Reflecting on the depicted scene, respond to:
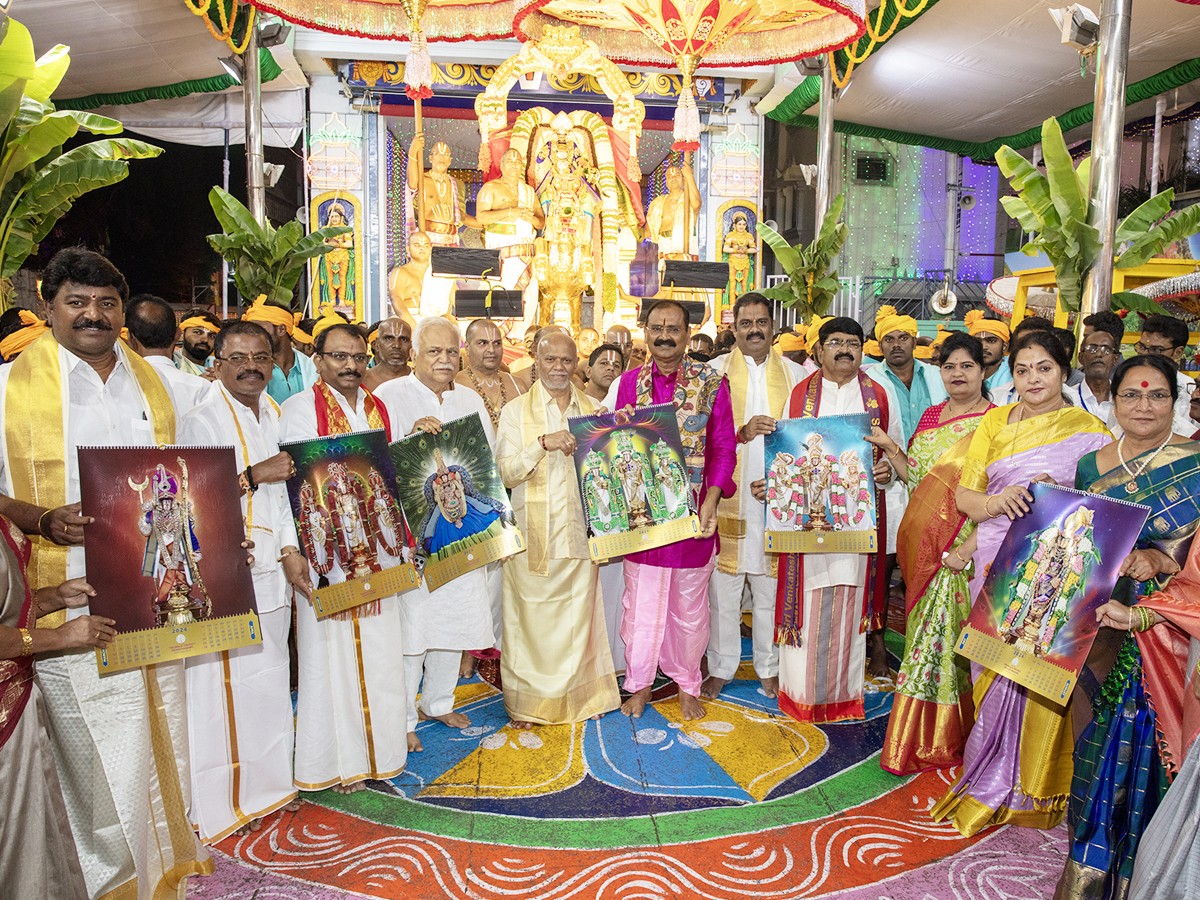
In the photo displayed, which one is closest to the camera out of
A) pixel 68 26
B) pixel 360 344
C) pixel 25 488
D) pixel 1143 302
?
pixel 25 488

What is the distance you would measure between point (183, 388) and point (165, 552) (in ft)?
2.32

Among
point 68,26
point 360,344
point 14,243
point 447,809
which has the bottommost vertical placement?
point 447,809

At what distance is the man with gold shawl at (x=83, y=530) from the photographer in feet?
7.72

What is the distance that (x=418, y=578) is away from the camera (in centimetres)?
324

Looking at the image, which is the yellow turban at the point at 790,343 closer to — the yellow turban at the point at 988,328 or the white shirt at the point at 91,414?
the yellow turban at the point at 988,328

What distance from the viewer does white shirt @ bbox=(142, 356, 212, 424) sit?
9.23 ft

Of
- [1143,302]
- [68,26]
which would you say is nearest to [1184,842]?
[1143,302]

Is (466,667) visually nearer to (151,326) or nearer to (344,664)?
(344,664)

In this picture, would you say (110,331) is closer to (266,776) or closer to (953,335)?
(266,776)

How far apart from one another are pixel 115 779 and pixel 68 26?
9.14 metres

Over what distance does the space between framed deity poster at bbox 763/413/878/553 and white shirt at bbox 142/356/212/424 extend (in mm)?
2292

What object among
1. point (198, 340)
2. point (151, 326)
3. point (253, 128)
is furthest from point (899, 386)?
point (253, 128)

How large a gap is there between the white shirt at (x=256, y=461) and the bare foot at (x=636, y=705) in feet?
5.67

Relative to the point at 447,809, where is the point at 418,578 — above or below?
above
